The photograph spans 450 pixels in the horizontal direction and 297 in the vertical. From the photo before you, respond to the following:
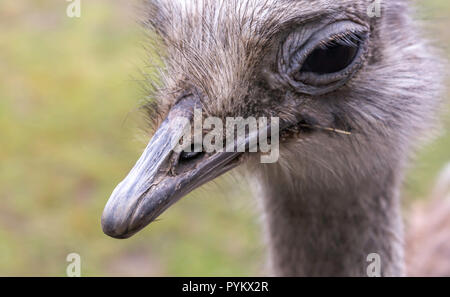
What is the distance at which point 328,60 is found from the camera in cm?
184

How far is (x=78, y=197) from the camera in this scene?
486cm

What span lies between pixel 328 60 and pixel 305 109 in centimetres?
15

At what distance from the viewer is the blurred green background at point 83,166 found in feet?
14.7

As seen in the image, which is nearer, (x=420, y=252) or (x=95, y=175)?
(x=420, y=252)

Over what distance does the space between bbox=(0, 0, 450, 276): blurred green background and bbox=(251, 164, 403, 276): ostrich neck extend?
0.92 m

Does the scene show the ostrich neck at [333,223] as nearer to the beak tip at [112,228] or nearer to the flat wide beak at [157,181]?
the flat wide beak at [157,181]

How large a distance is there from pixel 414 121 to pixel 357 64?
1.32ft

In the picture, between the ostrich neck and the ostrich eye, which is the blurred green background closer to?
the ostrich neck

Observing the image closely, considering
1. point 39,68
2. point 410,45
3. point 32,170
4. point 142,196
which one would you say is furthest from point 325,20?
point 39,68

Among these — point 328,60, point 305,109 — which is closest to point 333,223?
point 305,109

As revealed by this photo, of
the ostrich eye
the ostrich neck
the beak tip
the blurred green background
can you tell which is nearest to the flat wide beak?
the beak tip

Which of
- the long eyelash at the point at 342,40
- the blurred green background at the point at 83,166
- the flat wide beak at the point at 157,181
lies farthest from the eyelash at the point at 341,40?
the blurred green background at the point at 83,166

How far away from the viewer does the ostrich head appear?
166 cm

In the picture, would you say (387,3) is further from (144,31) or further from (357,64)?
(144,31)
